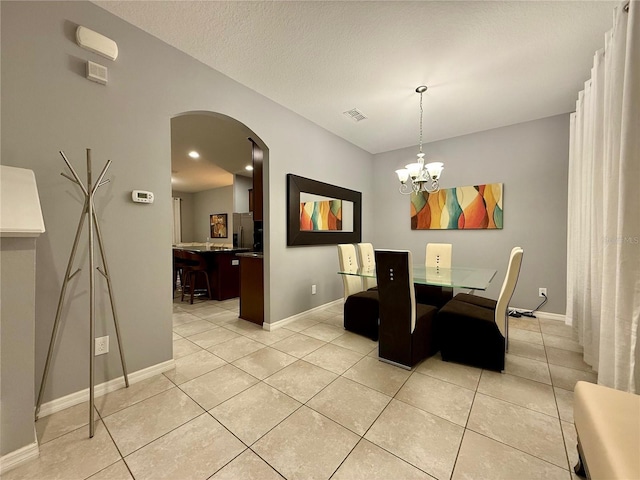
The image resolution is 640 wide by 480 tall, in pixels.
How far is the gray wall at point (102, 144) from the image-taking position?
1563 mm

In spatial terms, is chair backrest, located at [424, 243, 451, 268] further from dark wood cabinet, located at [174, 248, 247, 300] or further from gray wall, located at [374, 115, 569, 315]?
dark wood cabinet, located at [174, 248, 247, 300]

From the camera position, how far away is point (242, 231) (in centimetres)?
689

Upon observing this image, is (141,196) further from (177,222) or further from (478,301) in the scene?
(177,222)

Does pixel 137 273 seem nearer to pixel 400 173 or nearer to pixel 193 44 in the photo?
pixel 193 44

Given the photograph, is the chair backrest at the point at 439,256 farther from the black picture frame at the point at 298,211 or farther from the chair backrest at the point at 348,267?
the black picture frame at the point at 298,211

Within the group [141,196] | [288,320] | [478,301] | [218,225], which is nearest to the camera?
[141,196]

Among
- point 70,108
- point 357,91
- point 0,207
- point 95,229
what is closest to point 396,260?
→ point 357,91

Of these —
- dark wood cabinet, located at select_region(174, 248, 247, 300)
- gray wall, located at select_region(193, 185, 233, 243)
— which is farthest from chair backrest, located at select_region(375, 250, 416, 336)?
gray wall, located at select_region(193, 185, 233, 243)

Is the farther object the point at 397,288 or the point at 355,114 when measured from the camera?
the point at 355,114

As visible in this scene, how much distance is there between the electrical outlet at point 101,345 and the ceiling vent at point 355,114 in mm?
3442

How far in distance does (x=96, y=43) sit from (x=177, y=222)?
809 cm

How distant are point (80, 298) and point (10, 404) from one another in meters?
0.67

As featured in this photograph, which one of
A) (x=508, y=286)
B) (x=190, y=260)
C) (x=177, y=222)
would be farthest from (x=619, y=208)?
(x=177, y=222)

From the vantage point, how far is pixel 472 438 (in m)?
1.43
